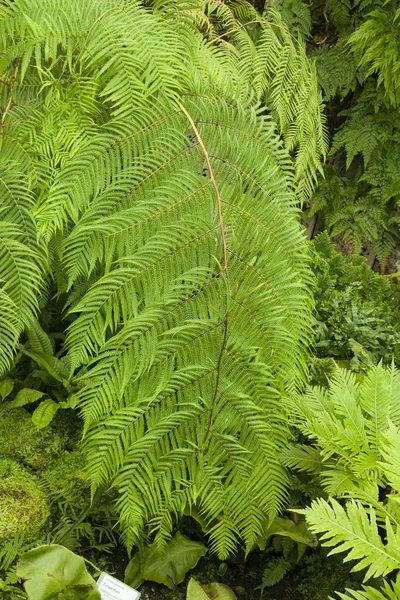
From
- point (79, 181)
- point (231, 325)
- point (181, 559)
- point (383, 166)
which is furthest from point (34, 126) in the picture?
point (383, 166)

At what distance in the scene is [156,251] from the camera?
1.83m

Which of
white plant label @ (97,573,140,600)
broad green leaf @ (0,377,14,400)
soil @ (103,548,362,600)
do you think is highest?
white plant label @ (97,573,140,600)

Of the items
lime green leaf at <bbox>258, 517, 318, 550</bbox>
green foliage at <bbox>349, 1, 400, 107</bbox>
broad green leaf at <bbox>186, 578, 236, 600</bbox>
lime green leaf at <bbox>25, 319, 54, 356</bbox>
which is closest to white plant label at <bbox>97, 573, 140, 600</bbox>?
broad green leaf at <bbox>186, 578, 236, 600</bbox>

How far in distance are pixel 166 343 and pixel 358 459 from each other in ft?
2.35

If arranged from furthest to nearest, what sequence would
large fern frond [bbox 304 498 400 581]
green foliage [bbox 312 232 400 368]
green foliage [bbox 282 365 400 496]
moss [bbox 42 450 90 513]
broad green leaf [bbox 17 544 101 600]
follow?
1. green foliage [bbox 312 232 400 368]
2. moss [bbox 42 450 90 513]
3. green foliage [bbox 282 365 400 496]
4. broad green leaf [bbox 17 544 101 600]
5. large fern frond [bbox 304 498 400 581]

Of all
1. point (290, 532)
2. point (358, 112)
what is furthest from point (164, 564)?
point (358, 112)

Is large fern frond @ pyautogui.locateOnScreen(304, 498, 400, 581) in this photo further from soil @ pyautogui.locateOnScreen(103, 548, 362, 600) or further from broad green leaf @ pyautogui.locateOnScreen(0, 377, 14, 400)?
broad green leaf @ pyautogui.locateOnScreen(0, 377, 14, 400)

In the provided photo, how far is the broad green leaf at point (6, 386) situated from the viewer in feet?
7.86

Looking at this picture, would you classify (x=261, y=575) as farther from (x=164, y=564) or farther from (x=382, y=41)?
(x=382, y=41)

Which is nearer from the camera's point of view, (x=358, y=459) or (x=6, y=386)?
(x=358, y=459)

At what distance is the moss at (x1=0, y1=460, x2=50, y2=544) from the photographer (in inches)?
82.8

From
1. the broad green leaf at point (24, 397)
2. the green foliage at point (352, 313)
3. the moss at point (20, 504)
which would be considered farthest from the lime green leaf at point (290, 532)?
the broad green leaf at point (24, 397)

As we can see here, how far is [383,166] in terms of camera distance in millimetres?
3885

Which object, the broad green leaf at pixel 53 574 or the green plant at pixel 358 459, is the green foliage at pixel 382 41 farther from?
the broad green leaf at pixel 53 574
